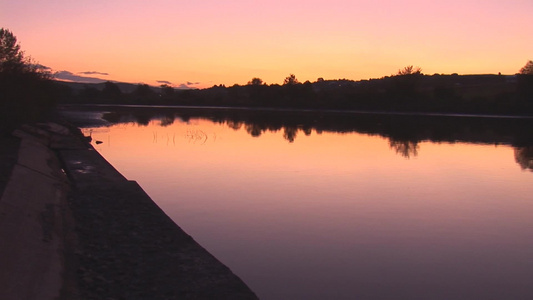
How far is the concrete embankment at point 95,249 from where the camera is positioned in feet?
21.3

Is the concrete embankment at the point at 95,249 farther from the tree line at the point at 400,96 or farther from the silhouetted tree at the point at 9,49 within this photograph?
the tree line at the point at 400,96

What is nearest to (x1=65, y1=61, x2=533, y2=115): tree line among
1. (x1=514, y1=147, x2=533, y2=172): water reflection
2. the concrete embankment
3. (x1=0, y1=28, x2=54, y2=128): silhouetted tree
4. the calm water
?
(x1=514, y1=147, x2=533, y2=172): water reflection

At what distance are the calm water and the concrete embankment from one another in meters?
0.80

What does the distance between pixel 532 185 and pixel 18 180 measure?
1567 cm

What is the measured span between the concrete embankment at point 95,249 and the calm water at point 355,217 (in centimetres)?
80

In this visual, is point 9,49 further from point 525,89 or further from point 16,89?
point 525,89

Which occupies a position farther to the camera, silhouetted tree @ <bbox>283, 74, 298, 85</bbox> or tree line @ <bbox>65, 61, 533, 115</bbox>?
silhouetted tree @ <bbox>283, 74, 298, 85</bbox>

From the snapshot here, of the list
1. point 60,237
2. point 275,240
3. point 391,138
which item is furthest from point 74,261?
point 391,138

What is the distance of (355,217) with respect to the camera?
11.7 m

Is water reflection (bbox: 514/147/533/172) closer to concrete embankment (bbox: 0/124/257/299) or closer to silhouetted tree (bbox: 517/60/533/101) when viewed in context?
concrete embankment (bbox: 0/124/257/299)

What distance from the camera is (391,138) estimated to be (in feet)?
110

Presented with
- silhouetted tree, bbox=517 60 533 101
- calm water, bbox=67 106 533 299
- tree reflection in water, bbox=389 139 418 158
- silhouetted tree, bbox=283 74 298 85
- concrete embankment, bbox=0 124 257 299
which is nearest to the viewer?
concrete embankment, bbox=0 124 257 299

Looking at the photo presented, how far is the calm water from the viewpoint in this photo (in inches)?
310

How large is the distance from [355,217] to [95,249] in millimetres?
6156
